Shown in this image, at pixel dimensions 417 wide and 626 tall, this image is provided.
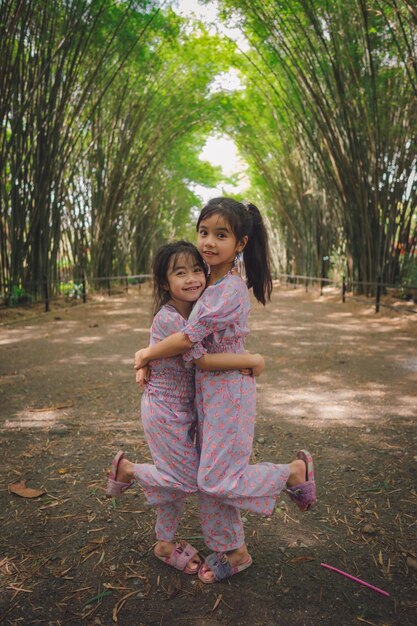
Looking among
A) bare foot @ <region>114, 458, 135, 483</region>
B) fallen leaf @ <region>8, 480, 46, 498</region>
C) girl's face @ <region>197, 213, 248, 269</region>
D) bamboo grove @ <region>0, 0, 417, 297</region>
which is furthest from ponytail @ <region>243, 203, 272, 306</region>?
bamboo grove @ <region>0, 0, 417, 297</region>

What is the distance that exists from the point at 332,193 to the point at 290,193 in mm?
4865

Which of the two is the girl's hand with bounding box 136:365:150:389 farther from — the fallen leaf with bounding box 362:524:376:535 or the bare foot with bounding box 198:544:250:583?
the fallen leaf with bounding box 362:524:376:535

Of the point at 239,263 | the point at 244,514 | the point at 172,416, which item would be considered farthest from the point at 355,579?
the point at 239,263

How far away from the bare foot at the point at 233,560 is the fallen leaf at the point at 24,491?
82 cm

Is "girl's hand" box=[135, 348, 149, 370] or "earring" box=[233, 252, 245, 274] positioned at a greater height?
"earring" box=[233, 252, 245, 274]

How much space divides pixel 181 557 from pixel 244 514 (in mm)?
425

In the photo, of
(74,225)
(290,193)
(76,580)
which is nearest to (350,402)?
(76,580)

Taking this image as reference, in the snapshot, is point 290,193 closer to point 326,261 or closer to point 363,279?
point 326,261

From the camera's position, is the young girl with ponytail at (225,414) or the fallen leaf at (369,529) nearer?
the young girl with ponytail at (225,414)

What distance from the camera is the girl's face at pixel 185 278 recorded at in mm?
1447

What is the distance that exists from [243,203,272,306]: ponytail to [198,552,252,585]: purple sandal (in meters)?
0.83

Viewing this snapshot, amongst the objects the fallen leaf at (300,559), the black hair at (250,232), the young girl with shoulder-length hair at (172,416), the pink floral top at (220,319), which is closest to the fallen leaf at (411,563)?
the fallen leaf at (300,559)

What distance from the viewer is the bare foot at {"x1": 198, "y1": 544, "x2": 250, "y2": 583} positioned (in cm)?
139

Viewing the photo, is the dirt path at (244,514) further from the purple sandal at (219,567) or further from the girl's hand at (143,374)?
the girl's hand at (143,374)
